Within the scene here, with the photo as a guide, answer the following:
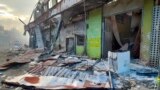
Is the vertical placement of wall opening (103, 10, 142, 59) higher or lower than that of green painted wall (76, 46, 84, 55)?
higher

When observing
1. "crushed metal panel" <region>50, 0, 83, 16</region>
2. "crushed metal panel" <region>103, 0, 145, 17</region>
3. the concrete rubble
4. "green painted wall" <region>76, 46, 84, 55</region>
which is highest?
"crushed metal panel" <region>50, 0, 83, 16</region>

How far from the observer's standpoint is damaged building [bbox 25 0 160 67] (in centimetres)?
918

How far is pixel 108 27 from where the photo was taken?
13.6m

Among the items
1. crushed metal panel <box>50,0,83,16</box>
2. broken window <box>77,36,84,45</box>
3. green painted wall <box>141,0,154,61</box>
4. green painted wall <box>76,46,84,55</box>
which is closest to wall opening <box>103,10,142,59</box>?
green painted wall <box>141,0,154,61</box>

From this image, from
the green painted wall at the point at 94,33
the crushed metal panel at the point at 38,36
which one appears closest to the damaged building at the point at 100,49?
the green painted wall at the point at 94,33

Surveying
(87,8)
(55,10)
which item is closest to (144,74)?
(87,8)

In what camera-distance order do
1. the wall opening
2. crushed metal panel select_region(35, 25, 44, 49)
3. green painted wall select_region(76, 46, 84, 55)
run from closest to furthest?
the wall opening → green painted wall select_region(76, 46, 84, 55) → crushed metal panel select_region(35, 25, 44, 49)

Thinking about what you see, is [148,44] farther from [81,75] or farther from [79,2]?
[79,2]

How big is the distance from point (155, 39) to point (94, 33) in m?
5.93

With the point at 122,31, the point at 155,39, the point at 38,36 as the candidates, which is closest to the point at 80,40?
the point at 122,31

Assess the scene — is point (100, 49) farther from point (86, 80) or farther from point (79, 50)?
point (86, 80)

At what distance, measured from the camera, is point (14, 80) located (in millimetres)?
7848

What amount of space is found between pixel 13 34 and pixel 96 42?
8125cm

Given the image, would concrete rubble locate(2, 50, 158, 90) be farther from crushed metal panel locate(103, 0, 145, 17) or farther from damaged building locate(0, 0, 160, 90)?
crushed metal panel locate(103, 0, 145, 17)
